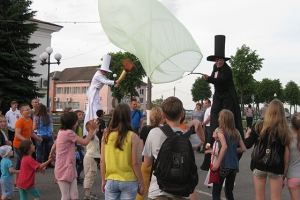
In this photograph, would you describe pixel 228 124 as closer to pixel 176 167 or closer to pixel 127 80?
pixel 176 167

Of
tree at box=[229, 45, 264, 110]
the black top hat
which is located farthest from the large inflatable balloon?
tree at box=[229, 45, 264, 110]

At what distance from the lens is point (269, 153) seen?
5.02 m

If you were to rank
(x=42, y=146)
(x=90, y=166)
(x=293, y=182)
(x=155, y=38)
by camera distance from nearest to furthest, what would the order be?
(x=293, y=182), (x=155, y=38), (x=90, y=166), (x=42, y=146)

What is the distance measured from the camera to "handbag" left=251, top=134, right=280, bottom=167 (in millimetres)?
4973

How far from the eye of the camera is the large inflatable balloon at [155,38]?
6375 millimetres

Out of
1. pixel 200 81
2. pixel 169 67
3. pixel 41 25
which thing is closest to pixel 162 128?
pixel 169 67

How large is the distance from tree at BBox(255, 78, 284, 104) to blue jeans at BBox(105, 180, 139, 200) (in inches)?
2622

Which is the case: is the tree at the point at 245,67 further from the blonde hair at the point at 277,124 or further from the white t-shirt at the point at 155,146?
the white t-shirt at the point at 155,146

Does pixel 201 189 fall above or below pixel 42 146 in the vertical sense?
below

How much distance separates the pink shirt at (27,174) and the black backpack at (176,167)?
2885 millimetres

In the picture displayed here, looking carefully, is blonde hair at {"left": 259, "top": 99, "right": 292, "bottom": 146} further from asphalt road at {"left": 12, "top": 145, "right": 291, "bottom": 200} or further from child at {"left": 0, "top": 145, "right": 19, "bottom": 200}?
child at {"left": 0, "top": 145, "right": 19, "bottom": 200}

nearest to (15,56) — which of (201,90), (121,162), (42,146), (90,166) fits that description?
(42,146)

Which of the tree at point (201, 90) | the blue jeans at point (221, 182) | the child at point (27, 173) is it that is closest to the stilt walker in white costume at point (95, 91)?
the child at point (27, 173)

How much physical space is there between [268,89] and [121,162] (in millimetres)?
67225
